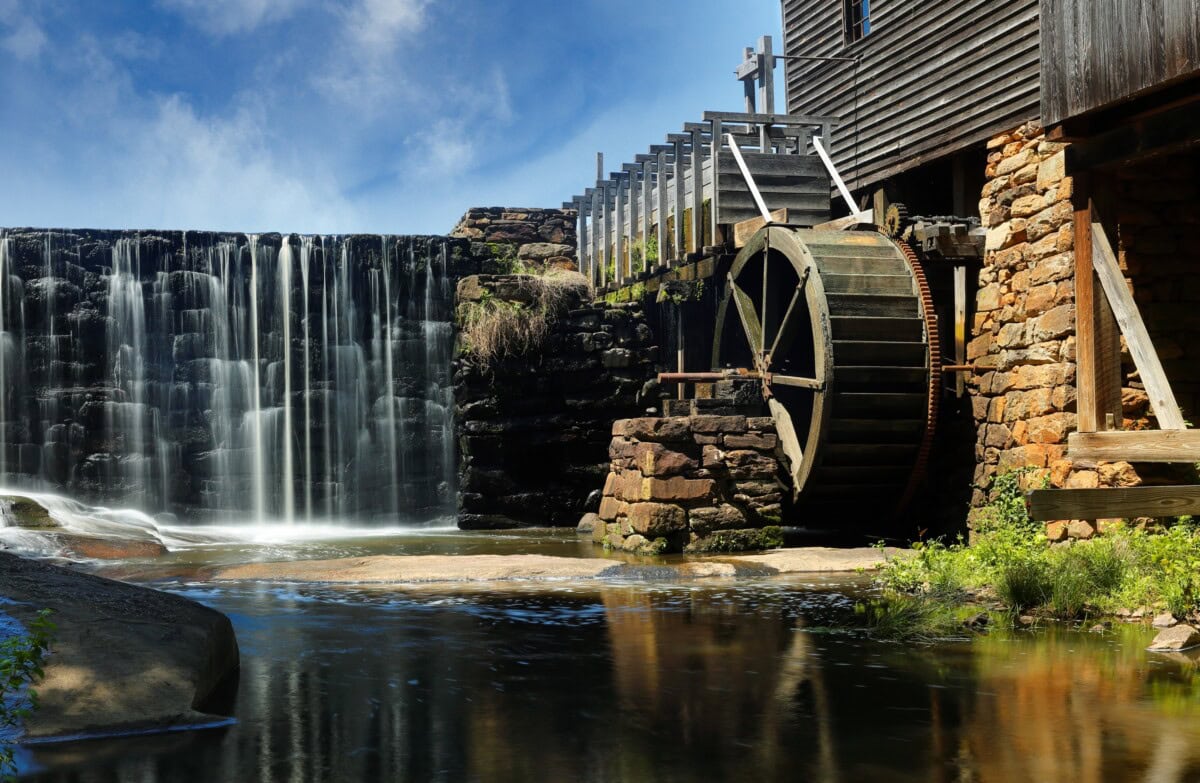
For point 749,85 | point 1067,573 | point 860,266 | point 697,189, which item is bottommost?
point 1067,573

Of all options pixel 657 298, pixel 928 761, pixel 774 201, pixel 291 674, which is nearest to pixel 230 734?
pixel 291 674

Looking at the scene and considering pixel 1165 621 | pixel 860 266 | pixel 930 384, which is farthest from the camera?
pixel 860 266

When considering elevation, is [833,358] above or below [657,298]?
below

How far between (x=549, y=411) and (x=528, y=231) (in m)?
5.21

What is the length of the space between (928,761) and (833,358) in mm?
7576

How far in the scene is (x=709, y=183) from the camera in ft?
46.1

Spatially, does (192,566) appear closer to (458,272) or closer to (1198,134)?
(1198,134)

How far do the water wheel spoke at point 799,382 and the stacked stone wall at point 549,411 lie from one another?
11.5 ft

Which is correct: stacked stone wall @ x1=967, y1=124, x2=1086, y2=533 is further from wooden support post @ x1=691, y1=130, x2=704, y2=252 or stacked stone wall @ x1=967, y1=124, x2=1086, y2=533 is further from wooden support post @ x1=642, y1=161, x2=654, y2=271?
wooden support post @ x1=642, y1=161, x2=654, y2=271

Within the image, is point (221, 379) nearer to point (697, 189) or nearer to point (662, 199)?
point (662, 199)

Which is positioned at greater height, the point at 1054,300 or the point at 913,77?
the point at 913,77

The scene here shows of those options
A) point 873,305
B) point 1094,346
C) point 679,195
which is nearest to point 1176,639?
point 1094,346

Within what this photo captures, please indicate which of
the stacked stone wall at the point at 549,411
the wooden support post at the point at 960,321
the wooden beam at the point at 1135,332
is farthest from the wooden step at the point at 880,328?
the stacked stone wall at the point at 549,411

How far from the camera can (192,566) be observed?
9750 mm
